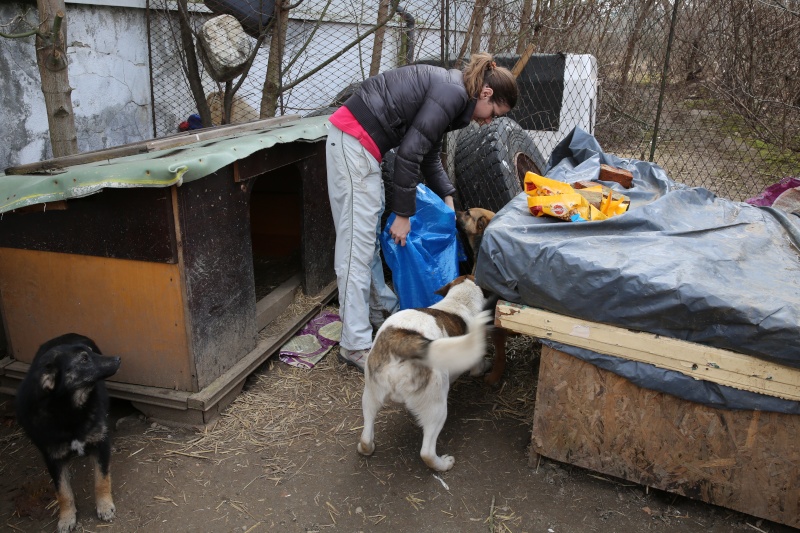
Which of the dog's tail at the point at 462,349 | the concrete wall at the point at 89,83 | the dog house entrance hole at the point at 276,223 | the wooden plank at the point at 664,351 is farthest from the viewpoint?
the dog house entrance hole at the point at 276,223

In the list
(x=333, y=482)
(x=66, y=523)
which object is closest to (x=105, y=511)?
(x=66, y=523)

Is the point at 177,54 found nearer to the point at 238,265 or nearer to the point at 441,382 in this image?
the point at 238,265

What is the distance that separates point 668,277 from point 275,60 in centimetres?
528

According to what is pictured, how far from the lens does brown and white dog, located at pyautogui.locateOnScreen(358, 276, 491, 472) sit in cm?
258

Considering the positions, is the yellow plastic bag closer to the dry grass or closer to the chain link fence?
the dry grass

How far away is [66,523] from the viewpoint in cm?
272

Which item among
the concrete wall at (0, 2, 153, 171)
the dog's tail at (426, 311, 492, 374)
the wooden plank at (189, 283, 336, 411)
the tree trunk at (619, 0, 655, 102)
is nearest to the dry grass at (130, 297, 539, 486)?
the wooden plank at (189, 283, 336, 411)

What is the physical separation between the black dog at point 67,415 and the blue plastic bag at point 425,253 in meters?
2.04

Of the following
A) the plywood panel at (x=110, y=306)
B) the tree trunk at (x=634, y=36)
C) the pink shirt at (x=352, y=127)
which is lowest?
the plywood panel at (x=110, y=306)

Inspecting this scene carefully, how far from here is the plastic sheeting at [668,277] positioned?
7.91 ft

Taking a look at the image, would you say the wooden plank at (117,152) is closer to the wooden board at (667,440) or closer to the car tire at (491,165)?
the car tire at (491,165)

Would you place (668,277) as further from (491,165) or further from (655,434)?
(491,165)

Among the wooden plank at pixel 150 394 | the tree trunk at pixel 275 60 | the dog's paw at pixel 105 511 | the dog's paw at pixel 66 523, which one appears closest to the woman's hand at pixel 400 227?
the wooden plank at pixel 150 394

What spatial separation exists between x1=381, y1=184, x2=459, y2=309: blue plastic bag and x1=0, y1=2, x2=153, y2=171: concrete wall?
3.49 metres
